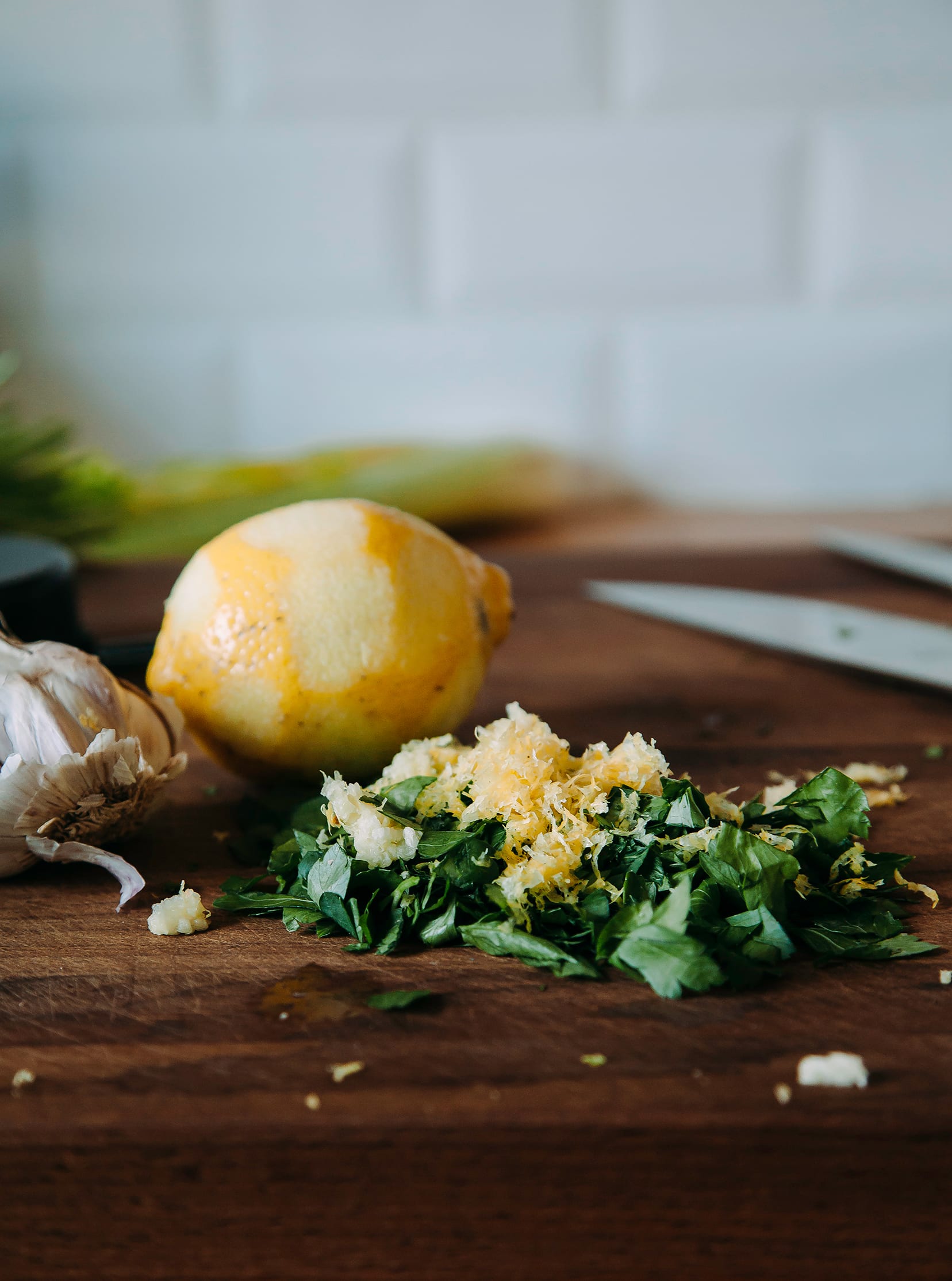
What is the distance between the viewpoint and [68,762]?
613 millimetres

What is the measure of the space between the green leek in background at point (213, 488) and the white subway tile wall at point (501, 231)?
0.16m

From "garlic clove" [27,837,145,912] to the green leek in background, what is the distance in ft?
2.80

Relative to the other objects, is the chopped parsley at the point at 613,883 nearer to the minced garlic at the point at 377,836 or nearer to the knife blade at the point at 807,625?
the minced garlic at the point at 377,836

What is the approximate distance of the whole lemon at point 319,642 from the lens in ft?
2.29

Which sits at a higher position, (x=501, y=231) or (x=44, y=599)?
(x=501, y=231)

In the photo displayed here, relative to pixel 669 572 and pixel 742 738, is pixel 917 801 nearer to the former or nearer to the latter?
pixel 742 738

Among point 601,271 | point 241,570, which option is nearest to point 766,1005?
point 241,570

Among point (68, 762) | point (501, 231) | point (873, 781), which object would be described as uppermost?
point (501, 231)

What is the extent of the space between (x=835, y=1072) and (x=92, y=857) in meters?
0.41

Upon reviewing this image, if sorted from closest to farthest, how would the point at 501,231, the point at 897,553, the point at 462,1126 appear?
the point at 462,1126 → the point at 897,553 → the point at 501,231

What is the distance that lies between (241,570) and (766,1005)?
0.40 metres

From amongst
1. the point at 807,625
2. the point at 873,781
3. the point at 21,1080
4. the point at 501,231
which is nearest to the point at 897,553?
the point at 807,625

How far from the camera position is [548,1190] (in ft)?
1.49

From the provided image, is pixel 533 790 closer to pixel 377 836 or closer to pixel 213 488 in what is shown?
pixel 377 836
